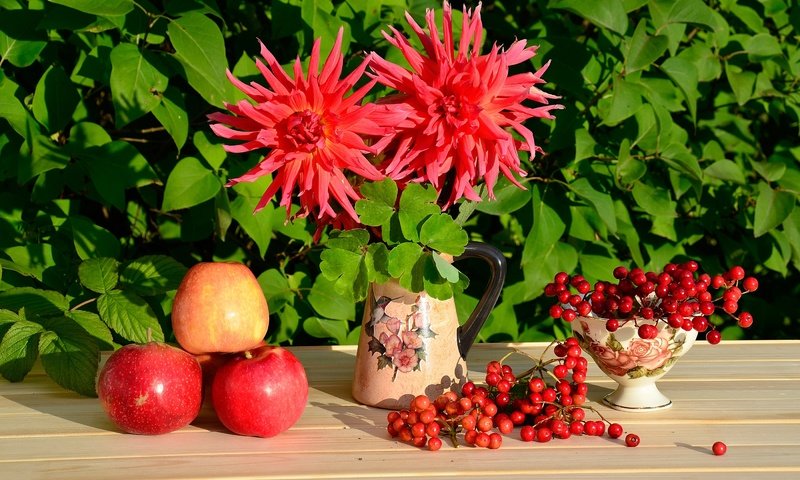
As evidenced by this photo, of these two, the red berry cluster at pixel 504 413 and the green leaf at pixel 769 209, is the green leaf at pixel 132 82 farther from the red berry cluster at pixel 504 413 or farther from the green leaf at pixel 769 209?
the green leaf at pixel 769 209

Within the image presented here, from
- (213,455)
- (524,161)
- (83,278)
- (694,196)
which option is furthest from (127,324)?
(694,196)

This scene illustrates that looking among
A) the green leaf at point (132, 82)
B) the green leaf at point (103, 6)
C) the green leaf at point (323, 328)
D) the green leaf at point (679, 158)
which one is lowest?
the green leaf at point (323, 328)

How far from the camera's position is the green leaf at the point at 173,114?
1483 mm

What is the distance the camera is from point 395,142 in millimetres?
1098

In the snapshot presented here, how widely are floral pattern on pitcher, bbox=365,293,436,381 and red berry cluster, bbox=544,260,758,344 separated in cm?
15

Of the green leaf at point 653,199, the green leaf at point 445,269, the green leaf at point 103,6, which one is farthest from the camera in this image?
the green leaf at point 653,199

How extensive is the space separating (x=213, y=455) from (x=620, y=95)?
89cm

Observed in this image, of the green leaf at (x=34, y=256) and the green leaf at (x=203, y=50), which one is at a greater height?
the green leaf at (x=203, y=50)

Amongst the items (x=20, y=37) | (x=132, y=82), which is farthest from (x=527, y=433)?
(x=20, y=37)

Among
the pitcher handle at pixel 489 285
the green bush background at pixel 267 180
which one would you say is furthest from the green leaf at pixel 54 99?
the pitcher handle at pixel 489 285

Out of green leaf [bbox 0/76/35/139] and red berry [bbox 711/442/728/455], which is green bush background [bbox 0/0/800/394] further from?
red berry [bbox 711/442/728/455]

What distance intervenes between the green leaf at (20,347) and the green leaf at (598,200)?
854 millimetres

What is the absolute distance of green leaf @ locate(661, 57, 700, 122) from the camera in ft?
5.43

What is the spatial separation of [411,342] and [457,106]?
0.29 meters
